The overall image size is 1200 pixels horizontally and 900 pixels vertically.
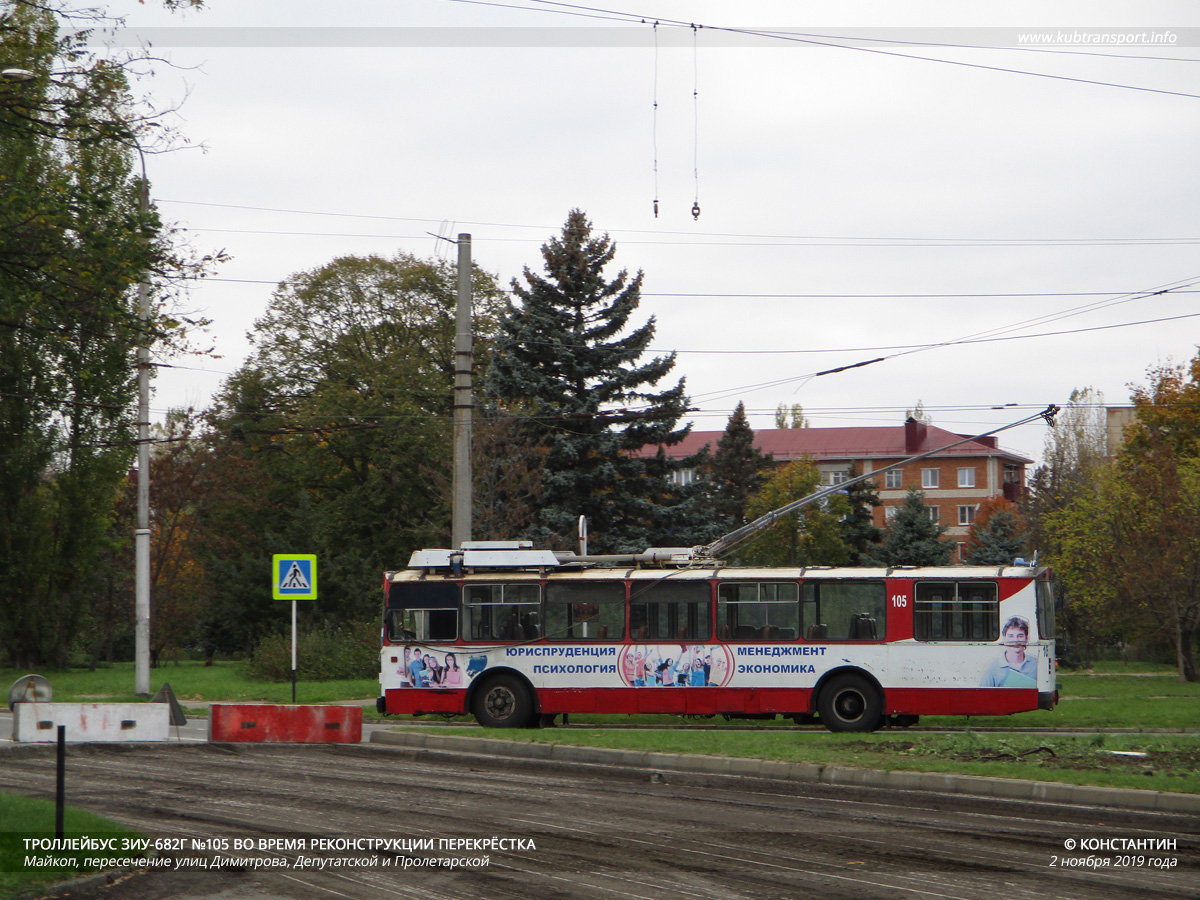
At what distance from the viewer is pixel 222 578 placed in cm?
4175

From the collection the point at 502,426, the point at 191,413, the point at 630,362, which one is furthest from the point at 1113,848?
the point at 191,413

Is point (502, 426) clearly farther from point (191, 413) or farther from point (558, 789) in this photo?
point (558, 789)

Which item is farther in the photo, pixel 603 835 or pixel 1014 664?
pixel 1014 664

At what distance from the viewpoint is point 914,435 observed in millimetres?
96750

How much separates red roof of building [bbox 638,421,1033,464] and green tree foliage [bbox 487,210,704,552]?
56.0 metres

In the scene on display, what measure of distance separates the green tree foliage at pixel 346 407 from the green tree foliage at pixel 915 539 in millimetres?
20664

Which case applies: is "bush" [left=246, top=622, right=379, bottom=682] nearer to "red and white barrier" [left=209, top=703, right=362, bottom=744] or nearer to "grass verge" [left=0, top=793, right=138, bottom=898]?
"red and white barrier" [left=209, top=703, right=362, bottom=744]

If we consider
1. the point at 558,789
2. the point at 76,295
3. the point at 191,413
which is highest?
the point at 191,413

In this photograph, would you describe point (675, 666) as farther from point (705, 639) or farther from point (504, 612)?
point (504, 612)

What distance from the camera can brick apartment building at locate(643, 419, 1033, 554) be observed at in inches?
3868

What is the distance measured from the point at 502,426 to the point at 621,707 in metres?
17.6

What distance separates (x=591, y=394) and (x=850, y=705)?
71.8 ft

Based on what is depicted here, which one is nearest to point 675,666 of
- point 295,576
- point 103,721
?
point 295,576

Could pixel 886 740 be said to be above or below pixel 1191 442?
below
